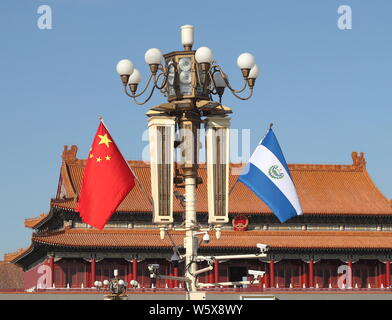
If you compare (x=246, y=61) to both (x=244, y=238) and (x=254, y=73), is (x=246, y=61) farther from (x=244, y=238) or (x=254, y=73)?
(x=244, y=238)

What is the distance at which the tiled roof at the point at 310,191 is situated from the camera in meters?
85.8

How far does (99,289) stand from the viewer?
7756 centimetres

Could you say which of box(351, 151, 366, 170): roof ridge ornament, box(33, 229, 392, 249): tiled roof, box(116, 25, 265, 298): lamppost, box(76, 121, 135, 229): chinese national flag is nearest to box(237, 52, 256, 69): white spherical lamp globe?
box(116, 25, 265, 298): lamppost

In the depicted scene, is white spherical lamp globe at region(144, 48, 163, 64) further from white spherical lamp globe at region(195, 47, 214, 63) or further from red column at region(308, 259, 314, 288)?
red column at region(308, 259, 314, 288)

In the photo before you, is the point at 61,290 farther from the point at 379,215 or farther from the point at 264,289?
the point at 379,215

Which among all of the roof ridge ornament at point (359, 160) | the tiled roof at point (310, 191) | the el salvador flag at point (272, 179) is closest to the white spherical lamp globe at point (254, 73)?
the el salvador flag at point (272, 179)

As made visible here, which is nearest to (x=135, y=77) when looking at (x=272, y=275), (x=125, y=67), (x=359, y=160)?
(x=125, y=67)

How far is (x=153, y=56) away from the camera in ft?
110

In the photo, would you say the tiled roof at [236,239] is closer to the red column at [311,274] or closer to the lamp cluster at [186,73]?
the red column at [311,274]

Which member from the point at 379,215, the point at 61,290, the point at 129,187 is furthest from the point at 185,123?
the point at 379,215

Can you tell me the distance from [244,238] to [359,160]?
13814mm

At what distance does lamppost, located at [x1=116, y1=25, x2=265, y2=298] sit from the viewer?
33.8m

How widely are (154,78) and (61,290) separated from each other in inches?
1755
